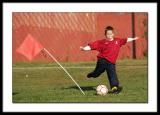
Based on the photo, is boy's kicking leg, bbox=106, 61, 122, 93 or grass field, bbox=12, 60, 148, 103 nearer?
grass field, bbox=12, 60, 148, 103

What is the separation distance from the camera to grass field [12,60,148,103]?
12484 millimetres

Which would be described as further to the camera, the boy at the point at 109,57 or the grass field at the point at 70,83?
the boy at the point at 109,57

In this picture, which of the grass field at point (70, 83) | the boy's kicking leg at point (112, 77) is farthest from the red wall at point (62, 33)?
the boy's kicking leg at point (112, 77)

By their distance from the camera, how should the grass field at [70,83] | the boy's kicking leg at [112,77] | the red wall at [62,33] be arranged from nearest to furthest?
the grass field at [70,83]
the boy's kicking leg at [112,77]
the red wall at [62,33]

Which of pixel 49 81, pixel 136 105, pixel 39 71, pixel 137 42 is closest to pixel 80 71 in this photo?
pixel 39 71

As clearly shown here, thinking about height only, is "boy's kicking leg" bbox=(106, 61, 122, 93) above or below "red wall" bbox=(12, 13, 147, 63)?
below

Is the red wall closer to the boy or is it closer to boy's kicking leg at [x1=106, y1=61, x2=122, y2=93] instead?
the boy

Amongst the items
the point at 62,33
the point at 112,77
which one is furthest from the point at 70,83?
the point at 62,33

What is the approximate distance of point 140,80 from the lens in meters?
15.2

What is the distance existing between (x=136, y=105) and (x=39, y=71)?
6120mm

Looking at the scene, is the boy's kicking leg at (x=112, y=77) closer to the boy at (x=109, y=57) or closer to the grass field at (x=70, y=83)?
the boy at (x=109, y=57)

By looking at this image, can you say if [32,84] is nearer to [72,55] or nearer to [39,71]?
[39,71]

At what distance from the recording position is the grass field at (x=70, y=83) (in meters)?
12.5

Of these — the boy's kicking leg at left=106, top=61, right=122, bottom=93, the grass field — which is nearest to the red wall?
the grass field
